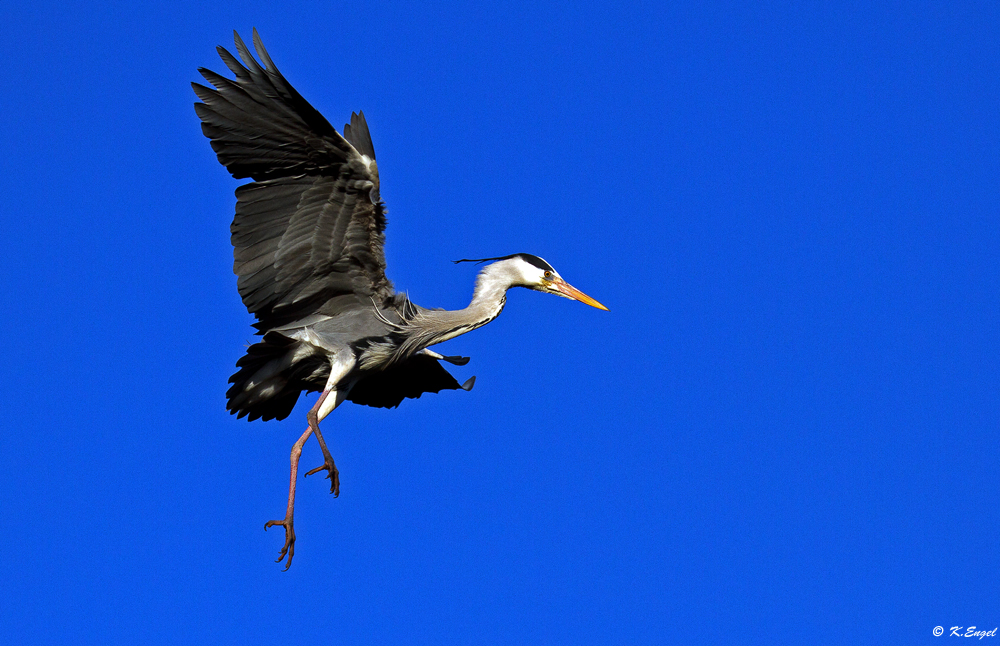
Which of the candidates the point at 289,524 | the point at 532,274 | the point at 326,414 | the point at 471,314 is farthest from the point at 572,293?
the point at 289,524

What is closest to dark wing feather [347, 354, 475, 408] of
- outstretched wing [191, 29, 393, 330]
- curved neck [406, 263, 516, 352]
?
curved neck [406, 263, 516, 352]

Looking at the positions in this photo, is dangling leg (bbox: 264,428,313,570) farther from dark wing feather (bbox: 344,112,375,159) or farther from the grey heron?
dark wing feather (bbox: 344,112,375,159)

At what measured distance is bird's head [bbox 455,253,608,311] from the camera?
9.25m

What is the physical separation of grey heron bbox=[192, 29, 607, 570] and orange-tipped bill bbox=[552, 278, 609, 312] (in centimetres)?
22

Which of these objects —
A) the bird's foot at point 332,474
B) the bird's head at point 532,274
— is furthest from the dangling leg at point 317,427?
the bird's head at point 532,274

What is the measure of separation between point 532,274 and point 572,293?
503 millimetres

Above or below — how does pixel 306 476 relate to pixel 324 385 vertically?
below

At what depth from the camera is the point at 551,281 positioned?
31.1 feet

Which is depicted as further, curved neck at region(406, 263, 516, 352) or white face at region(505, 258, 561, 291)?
white face at region(505, 258, 561, 291)

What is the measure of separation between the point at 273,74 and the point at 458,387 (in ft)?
12.8

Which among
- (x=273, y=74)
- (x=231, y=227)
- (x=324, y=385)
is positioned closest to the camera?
(x=273, y=74)

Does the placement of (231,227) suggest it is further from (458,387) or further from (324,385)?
(458,387)

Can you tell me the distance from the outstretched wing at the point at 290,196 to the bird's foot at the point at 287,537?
1666 millimetres

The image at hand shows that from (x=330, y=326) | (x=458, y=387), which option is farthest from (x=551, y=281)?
(x=330, y=326)
